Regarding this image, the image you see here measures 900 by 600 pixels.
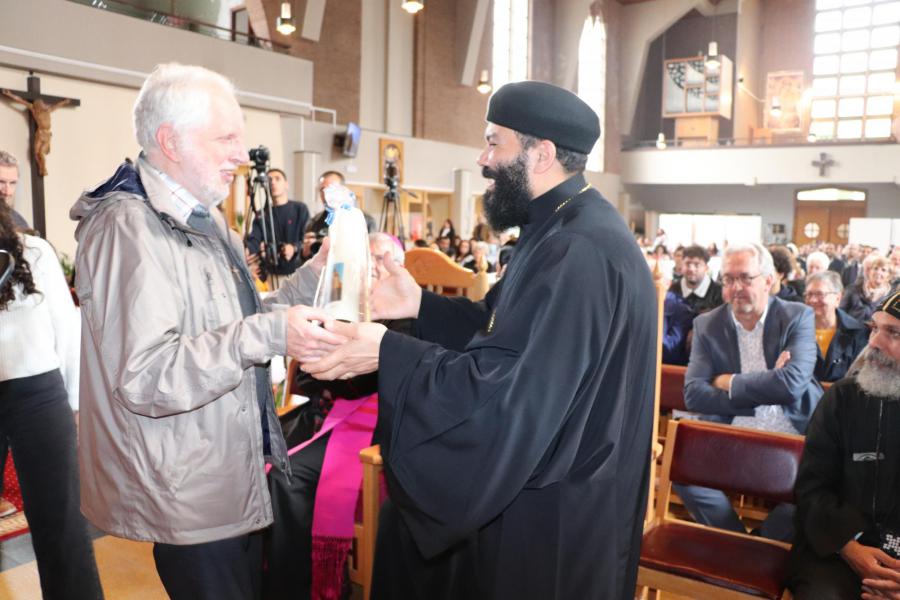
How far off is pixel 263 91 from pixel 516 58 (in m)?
10.1

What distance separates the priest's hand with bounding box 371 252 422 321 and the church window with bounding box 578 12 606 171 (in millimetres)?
22025

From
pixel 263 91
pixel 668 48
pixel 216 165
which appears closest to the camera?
pixel 216 165

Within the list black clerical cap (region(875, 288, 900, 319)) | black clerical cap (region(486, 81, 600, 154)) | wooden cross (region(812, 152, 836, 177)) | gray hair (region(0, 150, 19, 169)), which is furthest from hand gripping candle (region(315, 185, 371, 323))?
wooden cross (region(812, 152, 836, 177))

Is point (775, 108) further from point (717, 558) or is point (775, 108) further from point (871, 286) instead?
point (717, 558)

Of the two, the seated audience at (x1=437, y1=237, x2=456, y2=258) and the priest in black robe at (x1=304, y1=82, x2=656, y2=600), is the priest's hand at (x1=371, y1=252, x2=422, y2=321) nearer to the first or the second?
the priest in black robe at (x1=304, y1=82, x2=656, y2=600)

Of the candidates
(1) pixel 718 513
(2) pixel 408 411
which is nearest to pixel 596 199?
(2) pixel 408 411

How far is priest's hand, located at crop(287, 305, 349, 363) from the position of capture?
1.54 m

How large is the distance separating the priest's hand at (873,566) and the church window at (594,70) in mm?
21747

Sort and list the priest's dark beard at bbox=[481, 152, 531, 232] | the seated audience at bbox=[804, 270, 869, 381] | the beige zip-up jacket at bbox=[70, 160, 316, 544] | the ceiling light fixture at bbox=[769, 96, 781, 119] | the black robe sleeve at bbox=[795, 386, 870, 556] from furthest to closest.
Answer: the ceiling light fixture at bbox=[769, 96, 781, 119]
the seated audience at bbox=[804, 270, 869, 381]
the black robe sleeve at bbox=[795, 386, 870, 556]
the priest's dark beard at bbox=[481, 152, 531, 232]
the beige zip-up jacket at bbox=[70, 160, 316, 544]

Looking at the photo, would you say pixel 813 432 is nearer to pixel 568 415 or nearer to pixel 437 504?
pixel 568 415

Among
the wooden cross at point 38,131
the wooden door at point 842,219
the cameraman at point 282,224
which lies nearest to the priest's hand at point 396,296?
the cameraman at point 282,224

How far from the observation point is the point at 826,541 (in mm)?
2383

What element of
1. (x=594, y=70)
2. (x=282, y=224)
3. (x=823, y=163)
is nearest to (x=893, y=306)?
(x=282, y=224)

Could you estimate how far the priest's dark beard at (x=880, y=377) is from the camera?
247 cm
